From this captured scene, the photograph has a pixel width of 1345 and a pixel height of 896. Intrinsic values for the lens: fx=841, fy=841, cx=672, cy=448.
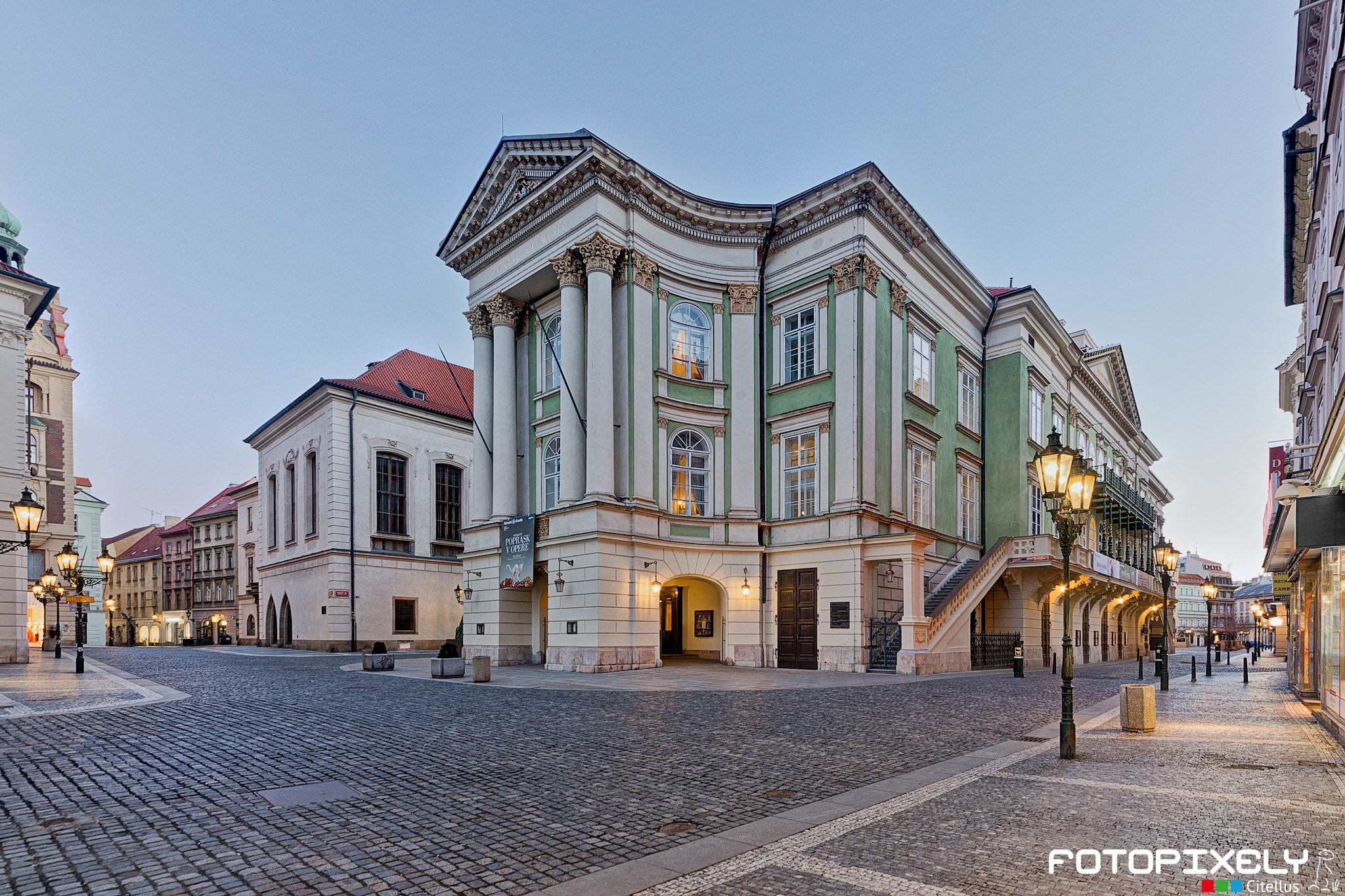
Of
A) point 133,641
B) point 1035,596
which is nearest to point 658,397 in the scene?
point 1035,596

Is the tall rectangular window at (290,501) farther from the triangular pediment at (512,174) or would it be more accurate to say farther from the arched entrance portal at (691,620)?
the arched entrance portal at (691,620)

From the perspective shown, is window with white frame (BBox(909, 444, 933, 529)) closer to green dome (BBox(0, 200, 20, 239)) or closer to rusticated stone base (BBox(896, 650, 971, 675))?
rusticated stone base (BBox(896, 650, 971, 675))

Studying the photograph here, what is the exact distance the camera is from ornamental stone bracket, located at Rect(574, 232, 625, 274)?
26781 millimetres

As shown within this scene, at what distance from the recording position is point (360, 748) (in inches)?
443

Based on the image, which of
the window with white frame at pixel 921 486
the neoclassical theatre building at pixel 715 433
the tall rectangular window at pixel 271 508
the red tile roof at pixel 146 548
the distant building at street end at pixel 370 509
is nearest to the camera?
the neoclassical theatre building at pixel 715 433

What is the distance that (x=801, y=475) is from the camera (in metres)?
29.3

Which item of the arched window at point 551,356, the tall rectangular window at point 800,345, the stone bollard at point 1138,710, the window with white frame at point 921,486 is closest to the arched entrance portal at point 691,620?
the window with white frame at point 921,486

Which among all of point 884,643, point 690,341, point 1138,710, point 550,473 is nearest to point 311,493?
point 550,473

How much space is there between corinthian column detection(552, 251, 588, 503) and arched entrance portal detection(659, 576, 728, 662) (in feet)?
19.4

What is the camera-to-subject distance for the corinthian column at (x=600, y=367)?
1032 inches

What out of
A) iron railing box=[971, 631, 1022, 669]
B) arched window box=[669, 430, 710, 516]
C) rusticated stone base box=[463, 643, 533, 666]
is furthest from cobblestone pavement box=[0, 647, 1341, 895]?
iron railing box=[971, 631, 1022, 669]

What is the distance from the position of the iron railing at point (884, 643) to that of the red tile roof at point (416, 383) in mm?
26955

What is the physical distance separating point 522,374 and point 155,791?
24430 millimetres

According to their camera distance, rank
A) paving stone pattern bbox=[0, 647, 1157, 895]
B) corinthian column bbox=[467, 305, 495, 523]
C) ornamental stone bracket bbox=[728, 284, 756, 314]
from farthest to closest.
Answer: corinthian column bbox=[467, 305, 495, 523]
ornamental stone bracket bbox=[728, 284, 756, 314]
paving stone pattern bbox=[0, 647, 1157, 895]
